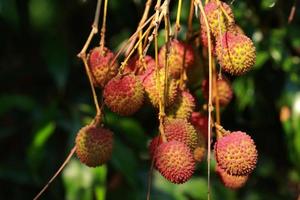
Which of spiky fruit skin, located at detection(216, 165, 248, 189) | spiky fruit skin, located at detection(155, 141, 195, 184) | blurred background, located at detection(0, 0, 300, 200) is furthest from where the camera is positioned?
blurred background, located at detection(0, 0, 300, 200)

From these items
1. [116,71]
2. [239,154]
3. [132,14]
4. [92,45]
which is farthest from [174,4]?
[239,154]

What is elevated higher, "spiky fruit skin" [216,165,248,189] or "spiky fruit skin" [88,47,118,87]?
"spiky fruit skin" [88,47,118,87]

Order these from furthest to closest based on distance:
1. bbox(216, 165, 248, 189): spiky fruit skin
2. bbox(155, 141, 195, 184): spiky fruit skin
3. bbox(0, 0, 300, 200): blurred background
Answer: bbox(0, 0, 300, 200): blurred background, bbox(216, 165, 248, 189): spiky fruit skin, bbox(155, 141, 195, 184): spiky fruit skin

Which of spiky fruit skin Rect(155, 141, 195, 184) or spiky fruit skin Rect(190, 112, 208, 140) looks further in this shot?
spiky fruit skin Rect(190, 112, 208, 140)

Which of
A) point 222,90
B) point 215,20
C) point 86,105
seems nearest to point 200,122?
point 222,90

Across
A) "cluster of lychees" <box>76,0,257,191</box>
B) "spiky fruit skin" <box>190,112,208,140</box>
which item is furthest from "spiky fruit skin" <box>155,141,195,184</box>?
"spiky fruit skin" <box>190,112,208,140</box>

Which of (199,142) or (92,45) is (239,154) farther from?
(92,45)

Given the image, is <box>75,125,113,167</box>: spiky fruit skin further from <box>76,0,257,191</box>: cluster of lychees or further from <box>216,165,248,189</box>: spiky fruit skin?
<box>216,165,248,189</box>: spiky fruit skin
